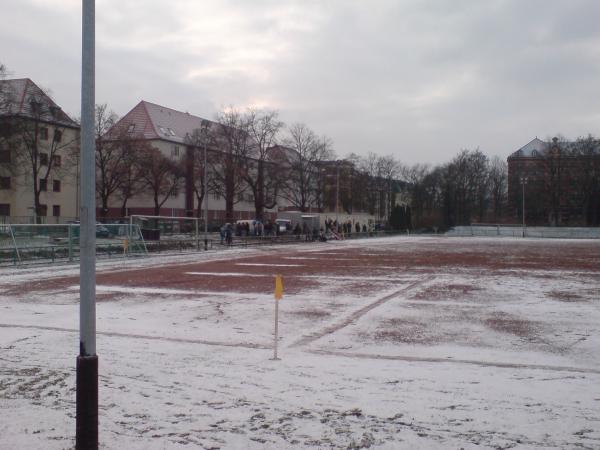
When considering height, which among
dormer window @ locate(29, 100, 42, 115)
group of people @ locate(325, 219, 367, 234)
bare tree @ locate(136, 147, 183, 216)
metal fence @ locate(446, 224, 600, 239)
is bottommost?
metal fence @ locate(446, 224, 600, 239)

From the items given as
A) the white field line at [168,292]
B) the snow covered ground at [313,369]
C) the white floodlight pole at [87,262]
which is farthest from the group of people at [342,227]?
→ the white floodlight pole at [87,262]

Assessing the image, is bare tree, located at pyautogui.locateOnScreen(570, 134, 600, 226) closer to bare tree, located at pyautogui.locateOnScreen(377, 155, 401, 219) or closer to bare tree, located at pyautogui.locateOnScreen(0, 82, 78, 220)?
bare tree, located at pyautogui.locateOnScreen(377, 155, 401, 219)

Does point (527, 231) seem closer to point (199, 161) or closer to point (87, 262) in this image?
point (199, 161)

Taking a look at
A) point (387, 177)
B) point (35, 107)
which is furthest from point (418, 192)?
point (35, 107)

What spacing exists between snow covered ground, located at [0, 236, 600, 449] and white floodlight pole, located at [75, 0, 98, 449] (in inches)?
18.4

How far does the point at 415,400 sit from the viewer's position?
23.7 ft

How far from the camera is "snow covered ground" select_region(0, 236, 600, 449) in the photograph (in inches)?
240

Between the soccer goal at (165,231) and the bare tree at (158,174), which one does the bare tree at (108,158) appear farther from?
the soccer goal at (165,231)

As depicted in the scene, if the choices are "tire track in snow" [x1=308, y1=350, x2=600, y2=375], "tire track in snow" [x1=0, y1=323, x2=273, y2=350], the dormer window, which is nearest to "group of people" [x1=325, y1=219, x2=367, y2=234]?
the dormer window

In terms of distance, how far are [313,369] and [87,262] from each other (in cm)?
438

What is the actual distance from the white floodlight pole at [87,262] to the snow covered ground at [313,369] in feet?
1.54

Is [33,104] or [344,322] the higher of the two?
[33,104]

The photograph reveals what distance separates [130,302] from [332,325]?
604cm

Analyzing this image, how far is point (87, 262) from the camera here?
538 cm
